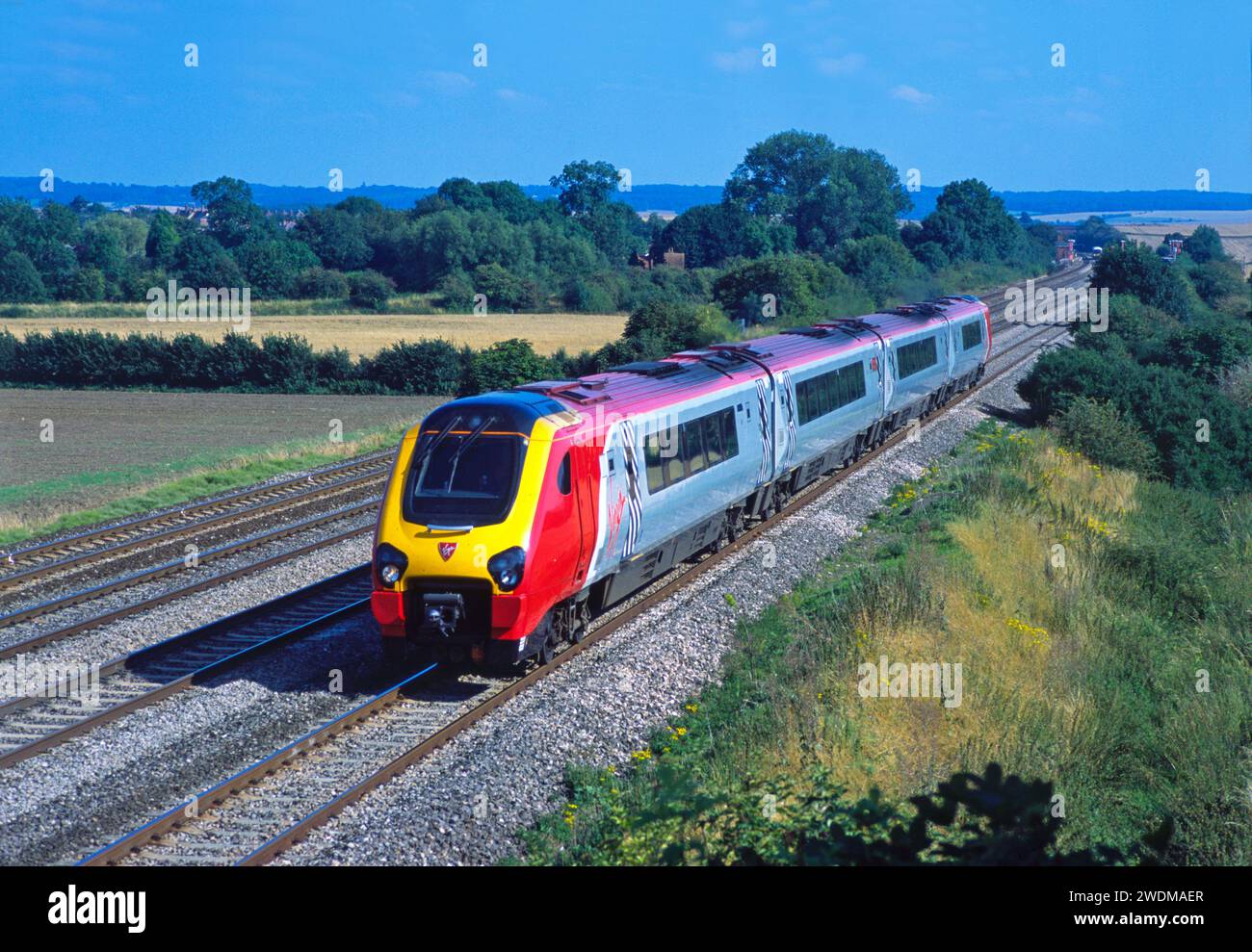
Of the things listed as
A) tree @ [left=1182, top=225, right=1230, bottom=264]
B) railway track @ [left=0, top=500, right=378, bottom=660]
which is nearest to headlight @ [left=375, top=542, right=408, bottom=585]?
railway track @ [left=0, top=500, right=378, bottom=660]

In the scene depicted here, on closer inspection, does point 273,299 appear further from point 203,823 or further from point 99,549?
point 203,823

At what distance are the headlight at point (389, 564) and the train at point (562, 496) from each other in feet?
0.04

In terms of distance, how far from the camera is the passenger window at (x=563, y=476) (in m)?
12.0

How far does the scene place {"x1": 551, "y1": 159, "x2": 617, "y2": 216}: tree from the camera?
136m

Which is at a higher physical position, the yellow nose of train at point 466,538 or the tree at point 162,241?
the tree at point 162,241

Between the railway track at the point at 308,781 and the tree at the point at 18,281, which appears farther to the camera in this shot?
the tree at the point at 18,281

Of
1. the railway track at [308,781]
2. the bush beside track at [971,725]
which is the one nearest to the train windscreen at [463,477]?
the railway track at [308,781]

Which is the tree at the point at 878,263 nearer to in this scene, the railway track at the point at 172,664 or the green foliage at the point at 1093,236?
the railway track at the point at 172,664

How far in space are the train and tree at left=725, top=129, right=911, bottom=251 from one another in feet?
350

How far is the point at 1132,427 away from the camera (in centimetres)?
Result: 2873

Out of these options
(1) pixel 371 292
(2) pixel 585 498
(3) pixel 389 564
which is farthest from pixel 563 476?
(1) pixel 371 292

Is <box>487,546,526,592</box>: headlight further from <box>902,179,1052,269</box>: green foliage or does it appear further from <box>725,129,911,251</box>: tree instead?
<box>725,129,911,251</box>: tree
